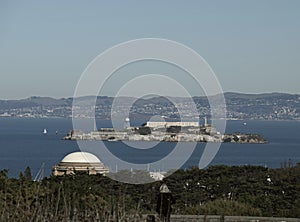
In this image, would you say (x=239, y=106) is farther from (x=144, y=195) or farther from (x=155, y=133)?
(x=144, y=195)

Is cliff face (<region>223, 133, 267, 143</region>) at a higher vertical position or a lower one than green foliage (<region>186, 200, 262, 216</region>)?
higher

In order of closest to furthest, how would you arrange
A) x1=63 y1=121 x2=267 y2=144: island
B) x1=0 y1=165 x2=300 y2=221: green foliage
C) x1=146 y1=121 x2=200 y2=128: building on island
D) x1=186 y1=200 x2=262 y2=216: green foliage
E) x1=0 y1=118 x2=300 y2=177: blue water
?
x1=0 y1=165 x2=300 y2=221: green foliage → x1=186 y1=200 x2=262 y2=216: green foliage → x1=63 y1=121 x2=267 y2=144: island → x1=146 y1=121 x2=200 y2=128: building on island → x1=0 y1=118 x2=300 y2=177: blue water

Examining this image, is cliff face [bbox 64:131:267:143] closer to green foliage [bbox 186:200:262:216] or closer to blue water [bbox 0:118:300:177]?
blue water [bbox 0:118:300:177]

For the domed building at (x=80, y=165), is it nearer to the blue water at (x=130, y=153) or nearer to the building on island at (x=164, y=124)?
the blue water at (x=130, y=153)

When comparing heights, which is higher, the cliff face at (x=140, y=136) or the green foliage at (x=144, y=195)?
the cliff face at (x=140, y=136)

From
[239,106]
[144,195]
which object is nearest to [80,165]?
[144,195]

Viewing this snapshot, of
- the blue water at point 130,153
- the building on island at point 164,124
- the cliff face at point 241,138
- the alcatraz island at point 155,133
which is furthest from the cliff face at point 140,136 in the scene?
the cliff face at point 241,138

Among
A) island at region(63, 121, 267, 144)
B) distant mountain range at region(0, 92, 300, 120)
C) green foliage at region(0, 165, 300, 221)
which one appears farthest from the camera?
distant mountain range at region(0, 92, 300, 120)

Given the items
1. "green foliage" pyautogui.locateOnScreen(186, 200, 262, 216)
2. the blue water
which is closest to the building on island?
the blue water

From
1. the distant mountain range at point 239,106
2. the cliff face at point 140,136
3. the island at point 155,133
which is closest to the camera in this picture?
the cliff face at point 140,136

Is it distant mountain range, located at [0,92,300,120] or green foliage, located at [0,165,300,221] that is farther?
distant mountain range, located at [0,92,300,120]

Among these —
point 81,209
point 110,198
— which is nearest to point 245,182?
point 110,198

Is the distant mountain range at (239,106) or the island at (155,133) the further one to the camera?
the distant mountain range at (239,106)

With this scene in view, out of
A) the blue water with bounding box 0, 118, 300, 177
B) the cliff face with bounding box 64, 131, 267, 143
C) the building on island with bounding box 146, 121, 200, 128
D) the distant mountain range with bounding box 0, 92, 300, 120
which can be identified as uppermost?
the distant mountain range with bounding box 0, 92, 300, 120
